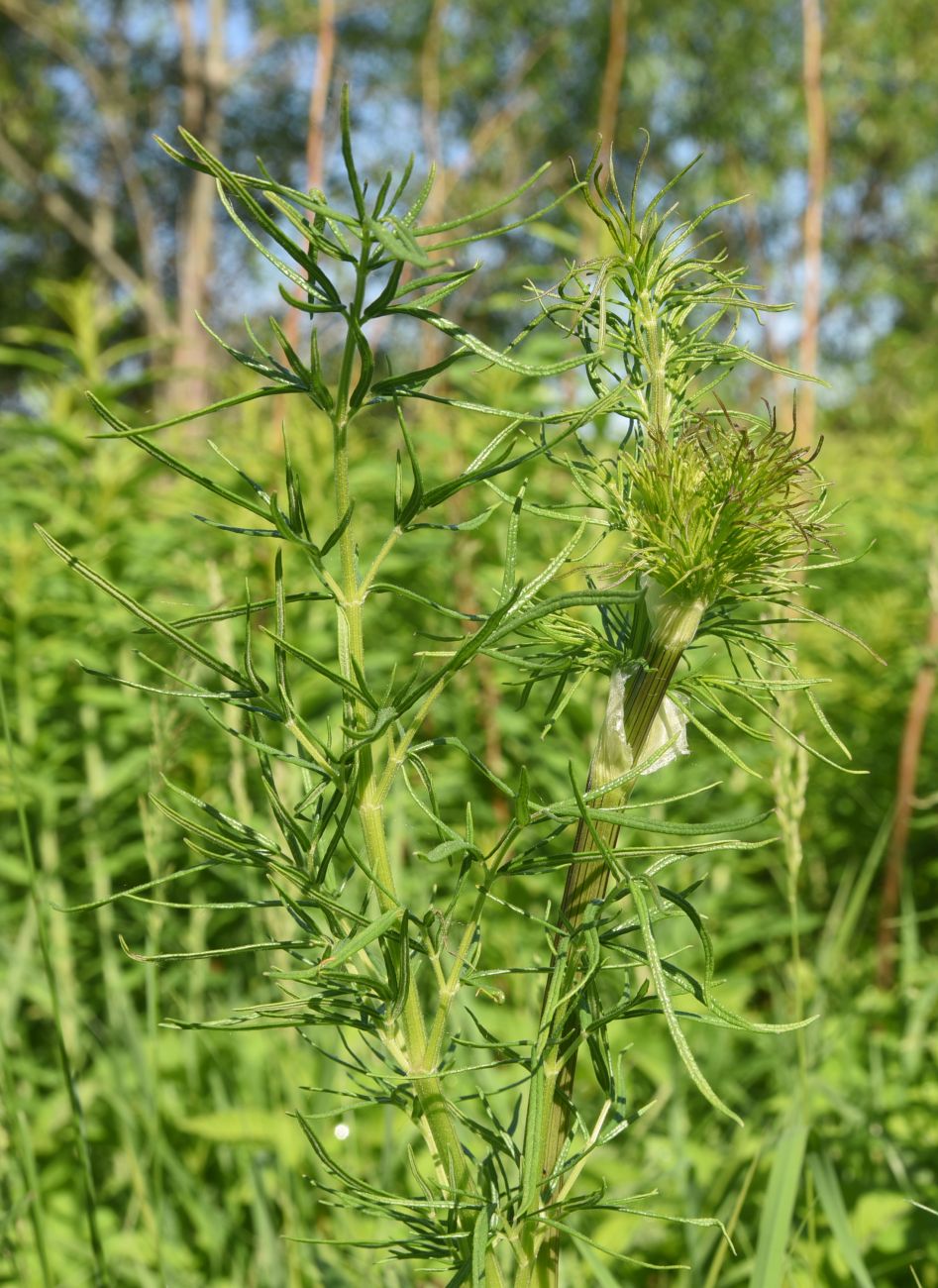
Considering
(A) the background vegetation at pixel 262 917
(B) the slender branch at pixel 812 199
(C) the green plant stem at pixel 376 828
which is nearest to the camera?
(C) the green plant stem at pixel 376 828

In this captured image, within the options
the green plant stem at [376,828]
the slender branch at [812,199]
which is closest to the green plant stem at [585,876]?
the green plant stem at [376,828]

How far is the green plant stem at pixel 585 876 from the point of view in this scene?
46 centimetres

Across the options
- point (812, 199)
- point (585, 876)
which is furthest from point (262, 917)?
point (812, 199)

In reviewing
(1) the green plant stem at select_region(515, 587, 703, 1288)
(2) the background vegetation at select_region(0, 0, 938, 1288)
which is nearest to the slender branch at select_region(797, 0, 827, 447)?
(2) the background vegetation at select_region(0, 0, 938, 1288)

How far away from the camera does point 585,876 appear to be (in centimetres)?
49

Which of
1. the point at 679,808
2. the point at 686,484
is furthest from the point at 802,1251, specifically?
the point at 686,484

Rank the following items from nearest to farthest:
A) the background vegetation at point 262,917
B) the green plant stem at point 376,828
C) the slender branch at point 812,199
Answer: the green plant stem at point 376,828
the background vegetation at point 262,917
the slender branch at point 812,199

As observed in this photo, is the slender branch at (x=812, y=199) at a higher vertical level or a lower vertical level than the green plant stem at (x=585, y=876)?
higher

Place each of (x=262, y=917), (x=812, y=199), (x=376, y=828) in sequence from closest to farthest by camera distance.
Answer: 1. (x=376, y=828)
2. (x=262, y=917)
3. (x=812, y=199)

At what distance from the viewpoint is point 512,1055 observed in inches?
20.6

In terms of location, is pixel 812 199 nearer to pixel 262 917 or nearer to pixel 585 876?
pixel 262 917

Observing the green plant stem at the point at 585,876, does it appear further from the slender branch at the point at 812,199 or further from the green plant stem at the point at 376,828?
the slender branch at the point at 812,199

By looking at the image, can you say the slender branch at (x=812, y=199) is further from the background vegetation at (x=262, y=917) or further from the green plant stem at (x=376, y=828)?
the green plant stem at (x=376, y=828)

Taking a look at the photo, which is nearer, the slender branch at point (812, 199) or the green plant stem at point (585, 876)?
the green plant stem at point (585, 876)
